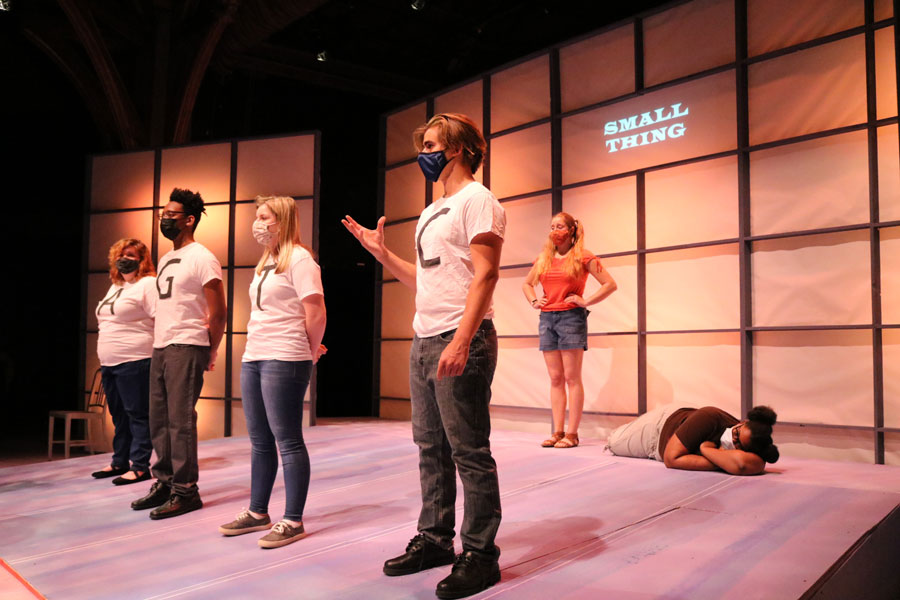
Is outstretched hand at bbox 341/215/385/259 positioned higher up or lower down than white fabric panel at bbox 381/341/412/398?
higher up

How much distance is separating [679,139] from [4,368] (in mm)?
9232

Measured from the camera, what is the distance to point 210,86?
9.44 m

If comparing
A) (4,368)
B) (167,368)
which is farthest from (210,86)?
(167,368)

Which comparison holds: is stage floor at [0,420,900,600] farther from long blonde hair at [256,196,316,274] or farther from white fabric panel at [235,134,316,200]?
white fabric panel at [235,134,316,200]

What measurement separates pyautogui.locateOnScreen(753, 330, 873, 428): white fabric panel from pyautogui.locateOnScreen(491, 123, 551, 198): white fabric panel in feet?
7.33

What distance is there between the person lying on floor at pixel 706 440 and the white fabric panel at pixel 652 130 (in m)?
2.02

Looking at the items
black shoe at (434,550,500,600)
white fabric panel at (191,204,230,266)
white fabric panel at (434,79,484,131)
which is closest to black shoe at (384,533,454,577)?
black shoe at (434,550,500,600)

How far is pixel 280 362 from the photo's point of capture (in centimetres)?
247

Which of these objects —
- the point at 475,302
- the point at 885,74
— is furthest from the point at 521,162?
the point at 475,302

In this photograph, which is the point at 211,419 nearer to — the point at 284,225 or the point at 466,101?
the point at 466,101

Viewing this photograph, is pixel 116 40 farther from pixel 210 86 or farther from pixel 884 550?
pixel 884 550

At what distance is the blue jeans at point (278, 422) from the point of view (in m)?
2.46

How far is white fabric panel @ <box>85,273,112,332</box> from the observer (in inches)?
287

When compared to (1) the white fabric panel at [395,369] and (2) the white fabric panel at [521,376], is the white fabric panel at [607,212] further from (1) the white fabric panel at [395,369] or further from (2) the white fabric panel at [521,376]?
(1) the white fabric panel at [395,369]
